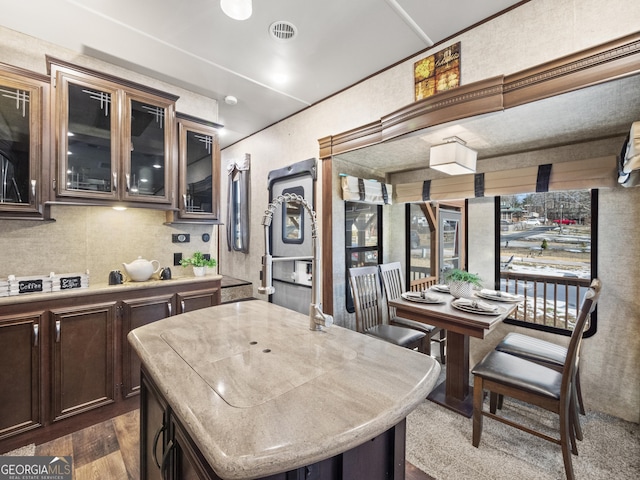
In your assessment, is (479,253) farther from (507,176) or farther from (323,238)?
(323,238)

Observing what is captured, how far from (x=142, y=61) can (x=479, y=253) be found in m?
3.90

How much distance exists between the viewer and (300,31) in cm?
212

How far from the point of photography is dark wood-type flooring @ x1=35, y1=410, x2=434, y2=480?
1783mm

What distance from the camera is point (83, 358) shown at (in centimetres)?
216

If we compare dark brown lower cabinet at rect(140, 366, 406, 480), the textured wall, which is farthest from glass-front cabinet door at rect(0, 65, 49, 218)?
the textured wall

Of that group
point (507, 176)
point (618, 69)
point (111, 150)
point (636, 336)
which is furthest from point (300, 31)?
point (636, 336)

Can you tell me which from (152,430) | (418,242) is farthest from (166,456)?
(418,242)

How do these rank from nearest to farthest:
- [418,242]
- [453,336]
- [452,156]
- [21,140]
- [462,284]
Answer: [21,140]
[452,156]
[453,336]
[462,284]
[418,242]

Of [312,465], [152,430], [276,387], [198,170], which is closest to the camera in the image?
[312,465]

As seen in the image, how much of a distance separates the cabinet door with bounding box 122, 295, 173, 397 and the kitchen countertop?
120 mm

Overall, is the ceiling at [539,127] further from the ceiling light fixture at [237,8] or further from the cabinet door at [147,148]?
the cabinet door at [147,148]

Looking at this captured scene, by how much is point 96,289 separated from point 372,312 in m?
2.46

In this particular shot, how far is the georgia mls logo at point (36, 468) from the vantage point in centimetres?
168

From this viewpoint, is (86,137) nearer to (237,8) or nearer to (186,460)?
(237,8)
